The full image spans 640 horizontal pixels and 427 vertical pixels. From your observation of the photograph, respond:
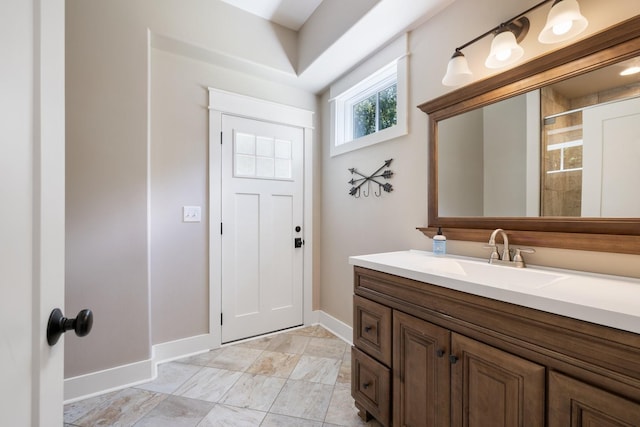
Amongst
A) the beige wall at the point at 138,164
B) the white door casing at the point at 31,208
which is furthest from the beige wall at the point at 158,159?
the white door casing at the point at 31,208

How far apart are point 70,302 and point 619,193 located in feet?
9.55

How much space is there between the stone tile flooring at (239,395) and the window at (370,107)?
181 cm

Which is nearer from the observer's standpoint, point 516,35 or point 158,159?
point 516,35

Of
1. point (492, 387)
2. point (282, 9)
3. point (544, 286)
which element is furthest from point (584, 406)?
point (282, 9)

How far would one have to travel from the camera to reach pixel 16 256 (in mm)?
462

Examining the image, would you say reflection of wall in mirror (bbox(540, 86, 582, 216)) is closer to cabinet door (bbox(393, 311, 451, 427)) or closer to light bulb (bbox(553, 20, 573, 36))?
light bulb (bbox(553, 20, 573, 36))

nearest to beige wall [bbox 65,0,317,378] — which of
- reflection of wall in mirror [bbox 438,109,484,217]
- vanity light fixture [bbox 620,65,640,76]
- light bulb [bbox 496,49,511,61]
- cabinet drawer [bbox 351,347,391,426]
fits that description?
cabinet drawer [bbox 351,347,391,426]

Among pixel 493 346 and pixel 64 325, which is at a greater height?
pixel 64 325

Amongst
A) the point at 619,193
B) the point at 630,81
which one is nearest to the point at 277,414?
the point at 619,193

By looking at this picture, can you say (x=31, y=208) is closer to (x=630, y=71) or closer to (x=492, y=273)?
(x=492, y=273)

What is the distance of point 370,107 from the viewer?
8.00ft

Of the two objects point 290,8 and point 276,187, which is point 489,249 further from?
point 290,8

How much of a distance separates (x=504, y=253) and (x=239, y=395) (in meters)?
1.77

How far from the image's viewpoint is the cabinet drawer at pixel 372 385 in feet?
4.42
